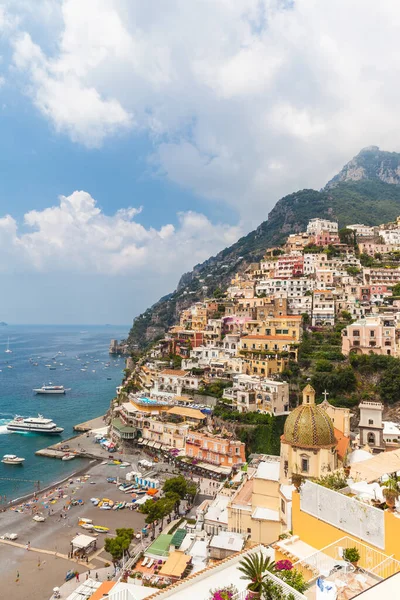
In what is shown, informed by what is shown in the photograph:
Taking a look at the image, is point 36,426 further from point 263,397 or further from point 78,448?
point 263,397

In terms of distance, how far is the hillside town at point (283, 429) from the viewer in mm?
11141

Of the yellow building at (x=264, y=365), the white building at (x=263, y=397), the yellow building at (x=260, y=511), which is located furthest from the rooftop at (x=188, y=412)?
the yellow building at (x=260, y=511)

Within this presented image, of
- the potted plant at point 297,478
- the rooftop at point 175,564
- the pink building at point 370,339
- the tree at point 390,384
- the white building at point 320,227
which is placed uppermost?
the white building at point 320,227

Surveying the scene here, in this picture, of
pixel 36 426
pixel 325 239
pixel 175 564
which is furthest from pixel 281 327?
pixel 175 564

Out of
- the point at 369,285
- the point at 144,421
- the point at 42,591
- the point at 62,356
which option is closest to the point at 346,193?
the point at 369,285

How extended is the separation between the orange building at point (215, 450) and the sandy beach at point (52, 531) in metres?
8.29

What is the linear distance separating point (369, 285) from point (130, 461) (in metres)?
49.5

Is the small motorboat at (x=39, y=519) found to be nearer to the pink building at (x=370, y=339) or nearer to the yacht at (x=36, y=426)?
the yacht at (x=36, y=426)

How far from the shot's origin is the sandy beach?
89.9ft

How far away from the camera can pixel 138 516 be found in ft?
120

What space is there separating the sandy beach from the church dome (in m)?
16.0

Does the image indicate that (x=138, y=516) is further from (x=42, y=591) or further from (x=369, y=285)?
(x=369, y=285)

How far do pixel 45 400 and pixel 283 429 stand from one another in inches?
2166

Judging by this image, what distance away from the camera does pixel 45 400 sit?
84500 mm
